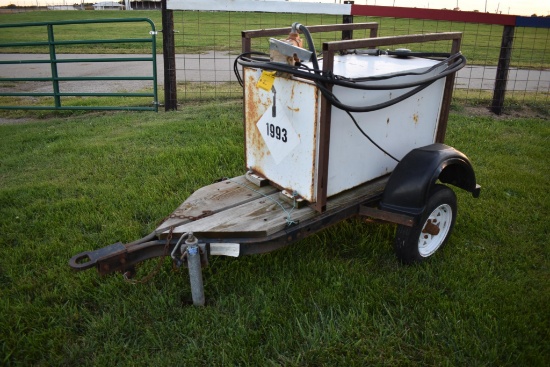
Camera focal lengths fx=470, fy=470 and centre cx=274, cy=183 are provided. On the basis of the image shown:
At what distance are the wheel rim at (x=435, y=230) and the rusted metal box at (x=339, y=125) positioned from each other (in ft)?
1.55

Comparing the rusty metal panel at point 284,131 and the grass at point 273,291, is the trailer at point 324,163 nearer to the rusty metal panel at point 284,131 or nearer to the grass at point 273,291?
the rusty metal panel at point 284,131

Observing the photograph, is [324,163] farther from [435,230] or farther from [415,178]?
[435,230]

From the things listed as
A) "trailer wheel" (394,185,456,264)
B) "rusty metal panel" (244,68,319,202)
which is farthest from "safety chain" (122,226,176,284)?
"trailer wheel" (394,185,456,264)

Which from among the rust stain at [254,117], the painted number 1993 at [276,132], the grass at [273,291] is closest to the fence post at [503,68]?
the grass at [273,291]

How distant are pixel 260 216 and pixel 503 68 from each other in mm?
6177

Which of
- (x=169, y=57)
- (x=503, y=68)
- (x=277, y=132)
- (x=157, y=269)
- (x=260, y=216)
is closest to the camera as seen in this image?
(x=157, y=269)

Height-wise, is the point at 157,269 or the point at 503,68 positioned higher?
the point at 503,68

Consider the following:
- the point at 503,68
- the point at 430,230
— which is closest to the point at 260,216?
the point at 430,230

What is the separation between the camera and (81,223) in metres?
3.94

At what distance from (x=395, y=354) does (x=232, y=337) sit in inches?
35.2

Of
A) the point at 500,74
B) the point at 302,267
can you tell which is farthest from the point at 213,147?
the point at 500,74

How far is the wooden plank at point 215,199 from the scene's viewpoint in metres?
3.05

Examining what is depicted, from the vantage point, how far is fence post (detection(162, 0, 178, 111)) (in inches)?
283

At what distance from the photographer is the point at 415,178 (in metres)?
3.09
